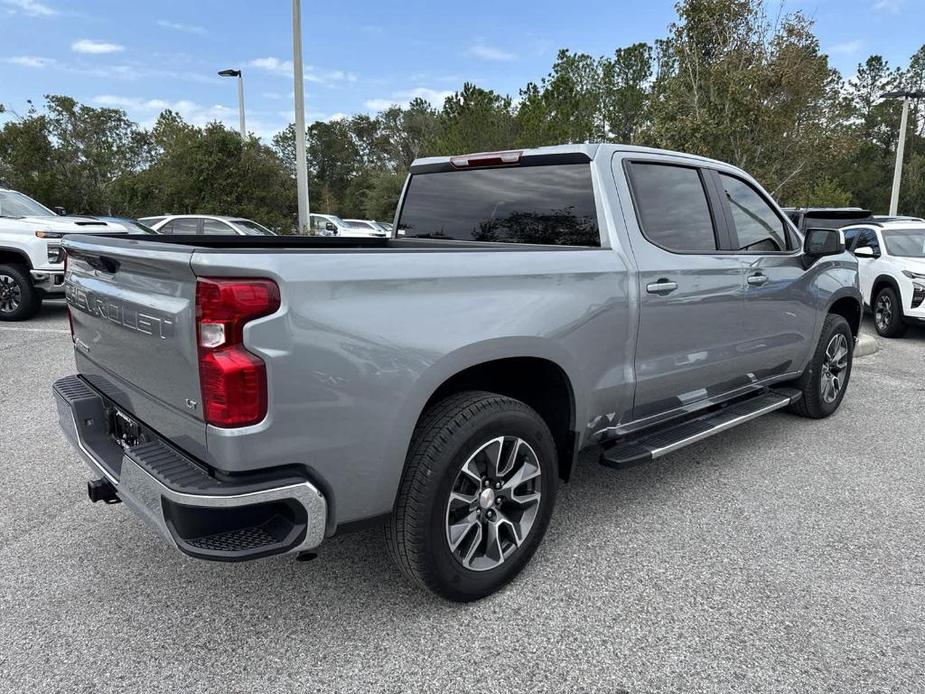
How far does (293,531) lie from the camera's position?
2.15m

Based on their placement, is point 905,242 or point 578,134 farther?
point 578,134

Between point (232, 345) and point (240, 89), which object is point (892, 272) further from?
point (240, 89)

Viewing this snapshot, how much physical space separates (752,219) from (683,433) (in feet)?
5.18

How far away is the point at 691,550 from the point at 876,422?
3057mm

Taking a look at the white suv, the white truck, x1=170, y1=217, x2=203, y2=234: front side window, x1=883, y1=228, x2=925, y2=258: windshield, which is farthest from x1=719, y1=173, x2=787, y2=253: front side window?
x1=170, y1=217, x2=203, y2=234: front side window

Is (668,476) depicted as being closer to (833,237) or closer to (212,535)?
(833,237)

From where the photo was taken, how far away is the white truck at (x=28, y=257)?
28.7 feet

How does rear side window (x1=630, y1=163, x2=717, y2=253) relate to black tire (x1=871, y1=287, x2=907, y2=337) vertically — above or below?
above

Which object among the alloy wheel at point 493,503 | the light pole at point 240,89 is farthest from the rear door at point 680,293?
the light pole at point 240,89

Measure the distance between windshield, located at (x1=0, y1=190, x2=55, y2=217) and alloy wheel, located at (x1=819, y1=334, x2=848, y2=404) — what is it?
33.2 feet

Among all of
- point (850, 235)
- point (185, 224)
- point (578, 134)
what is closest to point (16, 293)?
point (185, 224)

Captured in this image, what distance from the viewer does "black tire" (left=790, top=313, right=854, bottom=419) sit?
4898mm

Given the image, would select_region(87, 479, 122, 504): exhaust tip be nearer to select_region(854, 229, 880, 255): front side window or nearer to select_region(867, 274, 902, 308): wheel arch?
select_region(867, 274, 902, 308): wheel arch

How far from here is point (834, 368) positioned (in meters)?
5.21
